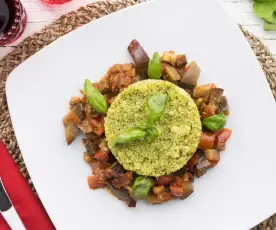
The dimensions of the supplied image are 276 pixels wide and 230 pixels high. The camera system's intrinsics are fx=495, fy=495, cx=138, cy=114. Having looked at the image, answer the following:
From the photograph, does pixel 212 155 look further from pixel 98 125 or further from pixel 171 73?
pixel 98 125

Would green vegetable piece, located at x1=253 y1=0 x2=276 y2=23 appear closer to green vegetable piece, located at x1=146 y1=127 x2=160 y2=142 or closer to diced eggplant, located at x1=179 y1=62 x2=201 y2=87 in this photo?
diced eggplant, located at x1=179 y1=62 x2=201 y2=87

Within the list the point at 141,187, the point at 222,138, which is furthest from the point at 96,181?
the point at 222,138

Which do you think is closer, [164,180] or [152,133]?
[152,133]

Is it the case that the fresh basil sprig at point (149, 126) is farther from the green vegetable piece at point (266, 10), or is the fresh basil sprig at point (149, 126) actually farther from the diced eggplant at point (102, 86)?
the green vegetable piece at point (266, 10)

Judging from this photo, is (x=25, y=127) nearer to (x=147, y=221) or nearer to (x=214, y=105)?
(x=147, y=221)

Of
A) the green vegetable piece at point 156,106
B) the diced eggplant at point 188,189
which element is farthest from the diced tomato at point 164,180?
the green vegetable piece at point 156,106
